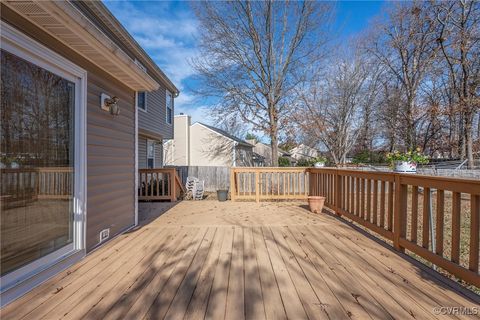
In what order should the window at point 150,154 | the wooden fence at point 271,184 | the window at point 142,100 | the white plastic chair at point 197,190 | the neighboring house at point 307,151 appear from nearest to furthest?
the wooden fence at point 271,184 < the window at point 142,100 < the white plastic chair at point 197,190 < the window at point 150,154 < the neighboring house at point 307,151

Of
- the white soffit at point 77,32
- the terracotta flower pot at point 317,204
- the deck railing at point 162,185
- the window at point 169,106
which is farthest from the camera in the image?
Result: the window at point 169,106

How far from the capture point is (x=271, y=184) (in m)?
6.78

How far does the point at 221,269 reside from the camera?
2.47 metres

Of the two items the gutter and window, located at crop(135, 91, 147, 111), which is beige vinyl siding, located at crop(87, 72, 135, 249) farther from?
window, located at crop(135, 91, 147, 111)

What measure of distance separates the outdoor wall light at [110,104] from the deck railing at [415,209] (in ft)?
11.7

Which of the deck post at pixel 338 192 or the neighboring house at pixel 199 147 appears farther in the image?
the neighboring house at pixel 199 147

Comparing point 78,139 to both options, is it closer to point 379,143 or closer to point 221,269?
point 221,269

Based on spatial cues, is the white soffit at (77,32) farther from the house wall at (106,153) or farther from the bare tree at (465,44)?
the bare tree at (465,44)

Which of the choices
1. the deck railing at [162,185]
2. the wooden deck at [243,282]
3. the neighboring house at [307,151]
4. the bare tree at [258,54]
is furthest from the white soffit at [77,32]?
the neighboring house at [307,151]

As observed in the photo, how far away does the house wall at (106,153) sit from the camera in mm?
2867

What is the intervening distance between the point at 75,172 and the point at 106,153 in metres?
0.64

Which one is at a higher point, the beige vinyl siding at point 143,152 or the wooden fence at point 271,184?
the beige vinyl siding at point 143,152

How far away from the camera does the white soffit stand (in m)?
1.90
